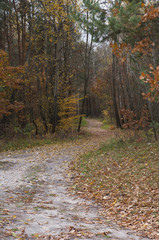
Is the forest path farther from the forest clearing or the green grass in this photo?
the green grass

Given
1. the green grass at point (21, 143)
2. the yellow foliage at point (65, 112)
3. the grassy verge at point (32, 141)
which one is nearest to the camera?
the green grass at point (21, 143)

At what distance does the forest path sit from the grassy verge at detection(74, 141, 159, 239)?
15.3 inches

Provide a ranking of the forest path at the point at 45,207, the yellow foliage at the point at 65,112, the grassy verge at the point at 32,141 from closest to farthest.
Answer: the forest path at the point at 45,207 → the grassy verge at the point at 32,141 → the yellow foliage at the point at 65,112

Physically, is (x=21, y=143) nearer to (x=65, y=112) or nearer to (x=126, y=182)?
(x=65, y=112)

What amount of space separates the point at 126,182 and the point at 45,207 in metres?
2.66

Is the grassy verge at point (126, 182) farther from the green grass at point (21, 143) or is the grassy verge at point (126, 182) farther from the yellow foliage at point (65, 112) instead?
the yellow foliage at point (65, 112)

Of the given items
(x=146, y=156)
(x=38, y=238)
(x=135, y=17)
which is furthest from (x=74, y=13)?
(x=38, y=238)

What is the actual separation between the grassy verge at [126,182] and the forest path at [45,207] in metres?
0.39

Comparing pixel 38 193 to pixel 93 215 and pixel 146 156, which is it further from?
pixel 146 156

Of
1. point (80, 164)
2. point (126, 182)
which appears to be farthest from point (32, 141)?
point (126, 182)

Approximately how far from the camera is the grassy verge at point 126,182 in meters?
5.13

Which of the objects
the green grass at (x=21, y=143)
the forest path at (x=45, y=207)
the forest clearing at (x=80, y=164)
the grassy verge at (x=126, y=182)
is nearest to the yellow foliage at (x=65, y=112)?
the forest clearing at (x=80, y=164)

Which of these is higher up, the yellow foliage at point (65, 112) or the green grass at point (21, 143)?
the yellow foliage at point (65, 112)

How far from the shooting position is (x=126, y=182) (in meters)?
7.13
